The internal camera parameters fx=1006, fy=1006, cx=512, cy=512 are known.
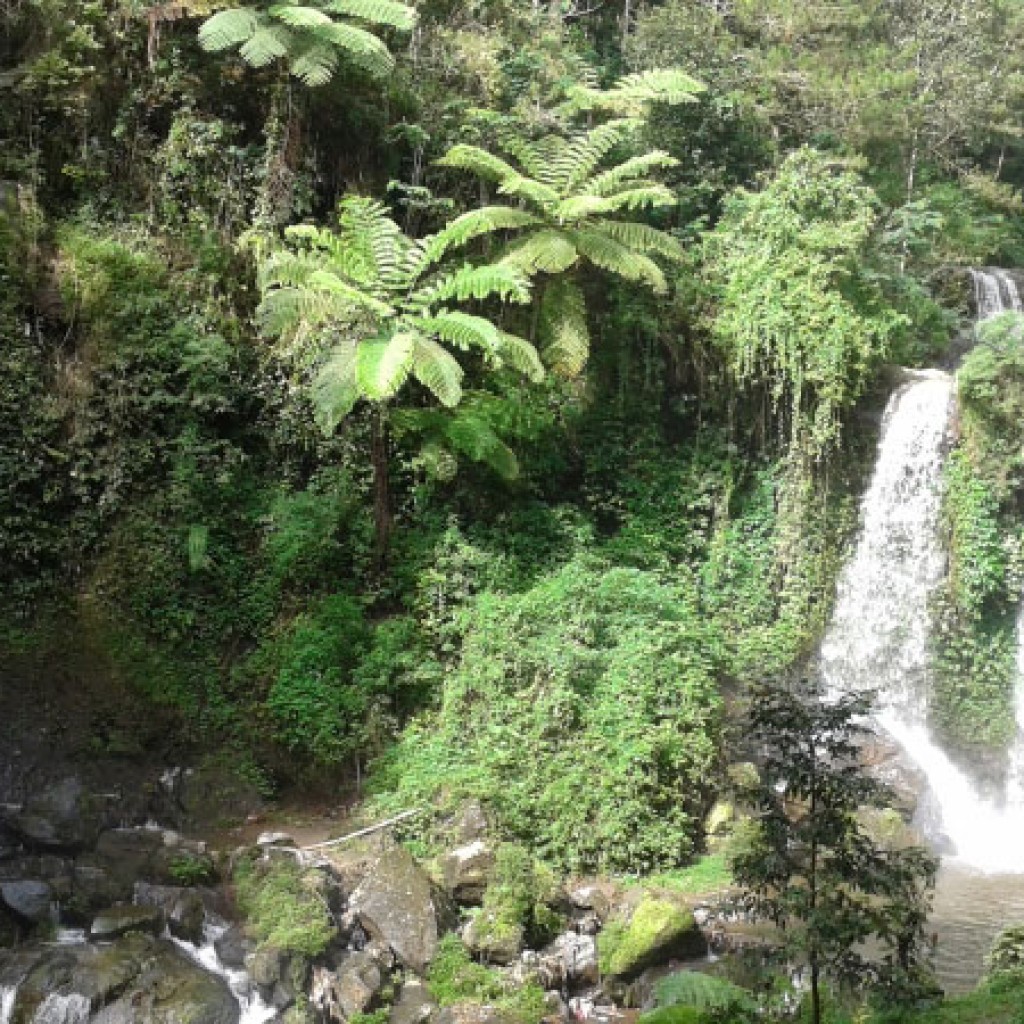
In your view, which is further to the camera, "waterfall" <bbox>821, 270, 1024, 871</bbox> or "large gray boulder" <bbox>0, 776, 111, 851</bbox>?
"waterfall" <bbox>821, 270, 1024, 871</bbox>

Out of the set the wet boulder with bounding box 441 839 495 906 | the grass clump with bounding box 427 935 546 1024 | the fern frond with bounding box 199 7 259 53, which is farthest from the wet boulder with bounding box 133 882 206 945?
the fern frond with bounding box 199 7 259 53

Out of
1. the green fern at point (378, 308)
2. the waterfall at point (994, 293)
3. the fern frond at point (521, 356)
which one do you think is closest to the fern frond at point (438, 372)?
the green fern at point (378, 308)

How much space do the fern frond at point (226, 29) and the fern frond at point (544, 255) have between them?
365cm

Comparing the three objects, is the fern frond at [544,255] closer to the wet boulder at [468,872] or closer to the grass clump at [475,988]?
the wet boulder at [468,872]

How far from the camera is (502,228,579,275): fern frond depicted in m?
11.0

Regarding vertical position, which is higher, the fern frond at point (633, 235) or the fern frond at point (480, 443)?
the fern frond at point (633, 235)

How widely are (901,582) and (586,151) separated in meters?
6.31

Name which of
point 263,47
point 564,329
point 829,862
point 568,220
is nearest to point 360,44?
point 263,47

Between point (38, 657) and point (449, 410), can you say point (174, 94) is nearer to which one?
point (449, 410)

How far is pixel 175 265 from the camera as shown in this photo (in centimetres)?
1113

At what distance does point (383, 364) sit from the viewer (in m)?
8.87

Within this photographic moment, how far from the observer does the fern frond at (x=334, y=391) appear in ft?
31.2

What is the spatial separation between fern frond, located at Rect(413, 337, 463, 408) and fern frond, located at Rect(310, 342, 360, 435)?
0.63 meters

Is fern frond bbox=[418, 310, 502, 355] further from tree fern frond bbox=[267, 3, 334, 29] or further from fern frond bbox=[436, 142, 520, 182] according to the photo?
tree fern frond bbox=[267, 3, 334, 29]
